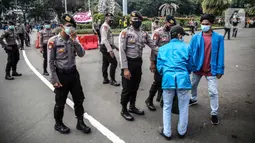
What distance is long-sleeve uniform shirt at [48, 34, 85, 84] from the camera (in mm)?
3572

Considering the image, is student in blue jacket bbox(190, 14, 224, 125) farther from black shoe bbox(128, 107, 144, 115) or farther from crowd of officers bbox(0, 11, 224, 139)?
black shoe bbox(128, 107, 144, 115)

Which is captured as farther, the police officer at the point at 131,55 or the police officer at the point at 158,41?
the police officer at the point at 158,41

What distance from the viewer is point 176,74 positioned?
11.1 feet

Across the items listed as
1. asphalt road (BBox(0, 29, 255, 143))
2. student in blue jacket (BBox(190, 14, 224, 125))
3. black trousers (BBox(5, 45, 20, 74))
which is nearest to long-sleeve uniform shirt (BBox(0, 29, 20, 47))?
black trousers (BBox(5, 45, 20, 74))

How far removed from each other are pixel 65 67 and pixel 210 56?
2565mm

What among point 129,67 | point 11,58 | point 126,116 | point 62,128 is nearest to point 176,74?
point 129,67

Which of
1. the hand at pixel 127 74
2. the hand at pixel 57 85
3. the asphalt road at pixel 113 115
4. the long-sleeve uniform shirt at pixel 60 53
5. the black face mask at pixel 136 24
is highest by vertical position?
the black face mask at pixel 136 24

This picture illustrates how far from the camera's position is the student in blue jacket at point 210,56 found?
13.2 ft

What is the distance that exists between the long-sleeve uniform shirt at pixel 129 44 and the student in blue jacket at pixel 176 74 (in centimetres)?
76

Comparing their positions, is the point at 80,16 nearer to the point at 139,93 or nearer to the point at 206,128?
the point at 139,93

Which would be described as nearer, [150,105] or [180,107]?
[180,107]

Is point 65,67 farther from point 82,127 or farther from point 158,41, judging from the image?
point 158,41

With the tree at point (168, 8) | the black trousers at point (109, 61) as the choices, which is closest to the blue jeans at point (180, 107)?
the black trousers at point (109, 61)

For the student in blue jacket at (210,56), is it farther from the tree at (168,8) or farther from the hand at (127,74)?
the tree at (168,8)
